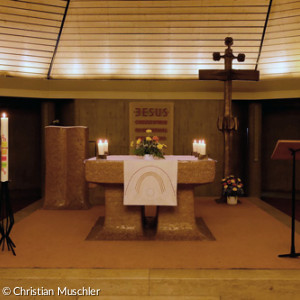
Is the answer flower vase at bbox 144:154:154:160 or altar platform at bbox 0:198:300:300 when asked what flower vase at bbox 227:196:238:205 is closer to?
altar platform at bbox 0:198:300:300

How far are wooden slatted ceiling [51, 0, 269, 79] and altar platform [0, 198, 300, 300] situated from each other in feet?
13.9

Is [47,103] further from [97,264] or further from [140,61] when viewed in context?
[97,264]

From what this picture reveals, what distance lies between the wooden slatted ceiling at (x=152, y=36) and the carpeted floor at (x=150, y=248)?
381cm

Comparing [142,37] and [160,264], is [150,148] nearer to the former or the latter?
[160,264]

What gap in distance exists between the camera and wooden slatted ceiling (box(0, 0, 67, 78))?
6.96 m

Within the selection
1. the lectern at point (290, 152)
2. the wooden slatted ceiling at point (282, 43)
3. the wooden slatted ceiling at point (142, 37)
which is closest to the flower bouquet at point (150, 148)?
the lectern at point (290, 152)

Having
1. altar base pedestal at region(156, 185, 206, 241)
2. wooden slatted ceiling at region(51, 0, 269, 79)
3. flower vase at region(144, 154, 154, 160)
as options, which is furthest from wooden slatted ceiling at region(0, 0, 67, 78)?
altar base pedestal at region(156, 185, 206, 241)

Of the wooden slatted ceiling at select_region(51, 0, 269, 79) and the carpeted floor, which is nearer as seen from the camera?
the carpeted floor

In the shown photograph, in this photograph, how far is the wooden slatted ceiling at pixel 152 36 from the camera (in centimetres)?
716

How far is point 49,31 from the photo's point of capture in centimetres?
741

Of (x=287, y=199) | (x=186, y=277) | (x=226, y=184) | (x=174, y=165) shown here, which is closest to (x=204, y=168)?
(x=174, y=165)

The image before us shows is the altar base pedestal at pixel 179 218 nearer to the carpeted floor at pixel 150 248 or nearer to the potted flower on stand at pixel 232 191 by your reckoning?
the carpeted floor at pixel 150 248

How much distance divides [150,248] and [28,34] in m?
5.47

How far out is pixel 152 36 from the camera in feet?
24.8
